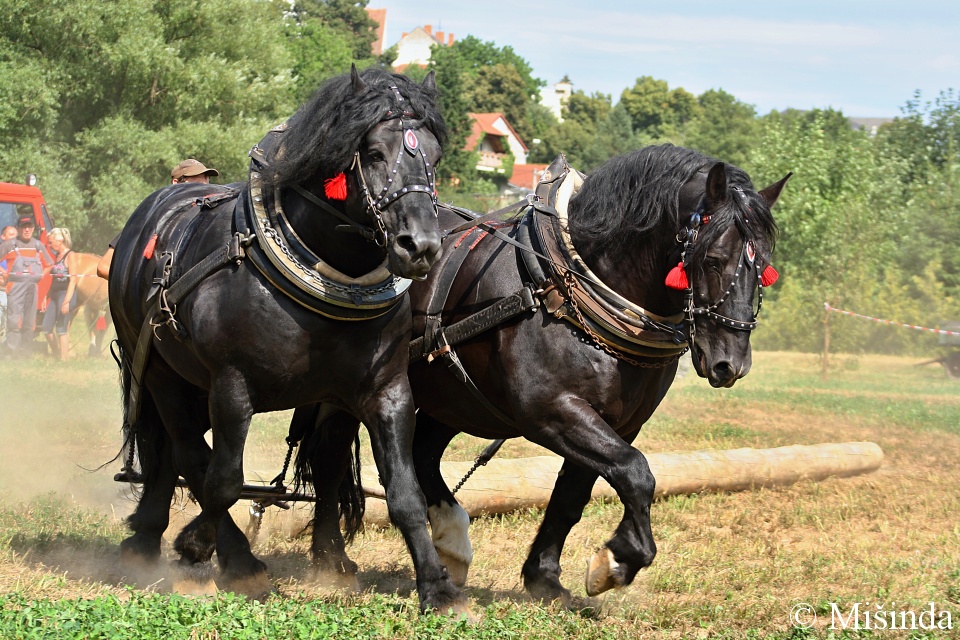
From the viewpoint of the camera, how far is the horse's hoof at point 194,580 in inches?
193

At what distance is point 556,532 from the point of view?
16.4 ft

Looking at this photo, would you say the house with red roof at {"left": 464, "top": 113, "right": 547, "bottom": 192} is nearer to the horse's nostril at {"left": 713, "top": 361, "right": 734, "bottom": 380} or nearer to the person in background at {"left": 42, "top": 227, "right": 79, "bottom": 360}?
the person in background at {"left": 42, "top": 227, "right": 79, "bottom": 360}

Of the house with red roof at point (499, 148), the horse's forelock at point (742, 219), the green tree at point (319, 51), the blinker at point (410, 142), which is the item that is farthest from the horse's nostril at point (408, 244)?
the house with red roof at point (499, 148)

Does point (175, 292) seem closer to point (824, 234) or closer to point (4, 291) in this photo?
point (4, 291)

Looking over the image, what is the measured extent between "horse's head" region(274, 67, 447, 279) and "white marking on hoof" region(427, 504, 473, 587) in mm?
1642

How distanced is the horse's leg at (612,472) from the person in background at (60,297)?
12901mm

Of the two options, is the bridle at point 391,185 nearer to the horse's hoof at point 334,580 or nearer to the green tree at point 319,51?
the horse's hoof at point 334,580

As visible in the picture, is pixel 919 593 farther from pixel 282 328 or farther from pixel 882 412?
pixel 882 412

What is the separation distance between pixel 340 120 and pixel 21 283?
13039 millimetres

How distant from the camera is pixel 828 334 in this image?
64.5 feet

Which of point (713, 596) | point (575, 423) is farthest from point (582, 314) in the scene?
point (713, 596)

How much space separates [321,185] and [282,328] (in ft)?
1.96

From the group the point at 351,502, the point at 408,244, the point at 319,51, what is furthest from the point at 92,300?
the point at 319,51

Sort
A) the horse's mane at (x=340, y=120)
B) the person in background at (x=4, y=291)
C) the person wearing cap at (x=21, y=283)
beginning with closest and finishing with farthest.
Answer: the horse's mane at (x=340, y=120)
the person in background at (x=4, y=291)
the person wearing cap at (x=21, y=283)
